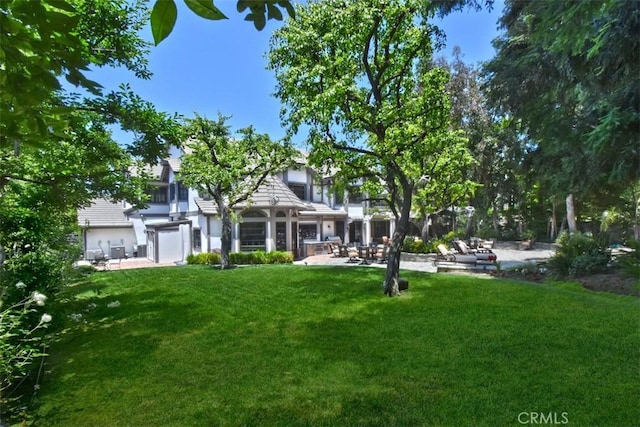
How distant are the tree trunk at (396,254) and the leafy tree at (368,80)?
27 mm

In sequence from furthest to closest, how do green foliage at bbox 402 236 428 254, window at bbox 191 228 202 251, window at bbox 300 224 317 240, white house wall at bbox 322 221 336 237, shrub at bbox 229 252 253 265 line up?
white house wall at bbox 322 221 336 237 → window at bbox 300 224 317 240 → window at bbox 191 228 202 251 → green foliage at bbox 402 236 428 254 → shrub at bbox 229 252 253 265

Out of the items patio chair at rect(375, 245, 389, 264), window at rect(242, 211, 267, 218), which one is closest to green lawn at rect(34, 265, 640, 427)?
patio chair at rect(375, 245, 389, 264)

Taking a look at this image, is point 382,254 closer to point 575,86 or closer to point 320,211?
point 320,211

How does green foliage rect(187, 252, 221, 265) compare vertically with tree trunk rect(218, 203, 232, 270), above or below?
below

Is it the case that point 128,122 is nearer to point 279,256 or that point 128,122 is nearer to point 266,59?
point 266,59

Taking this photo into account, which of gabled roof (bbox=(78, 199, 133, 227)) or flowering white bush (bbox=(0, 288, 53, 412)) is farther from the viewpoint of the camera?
gabled roof (bbox=(78, 199, 133, 227))

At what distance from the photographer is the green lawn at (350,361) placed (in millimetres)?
3686

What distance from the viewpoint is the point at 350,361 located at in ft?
16.5

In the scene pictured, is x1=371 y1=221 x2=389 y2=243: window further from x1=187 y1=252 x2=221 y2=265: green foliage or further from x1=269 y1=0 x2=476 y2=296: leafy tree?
x1=269 y1=0 x2=476 y2=296: leafy tree

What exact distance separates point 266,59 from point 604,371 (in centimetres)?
1095

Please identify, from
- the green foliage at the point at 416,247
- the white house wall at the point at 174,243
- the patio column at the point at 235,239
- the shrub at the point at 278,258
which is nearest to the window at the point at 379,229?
the green foliage at the point at 416,247

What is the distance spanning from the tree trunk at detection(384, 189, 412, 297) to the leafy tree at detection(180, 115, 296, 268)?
8615mm

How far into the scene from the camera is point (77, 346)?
6.07 metres

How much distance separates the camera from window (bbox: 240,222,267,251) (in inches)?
917
